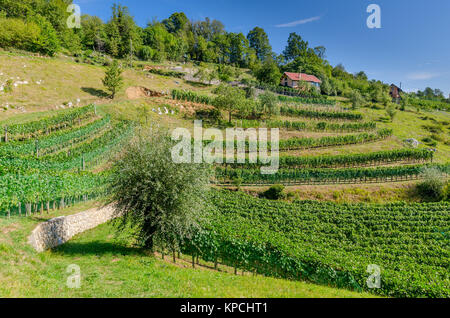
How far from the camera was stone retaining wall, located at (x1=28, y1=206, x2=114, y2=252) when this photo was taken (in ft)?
53.1

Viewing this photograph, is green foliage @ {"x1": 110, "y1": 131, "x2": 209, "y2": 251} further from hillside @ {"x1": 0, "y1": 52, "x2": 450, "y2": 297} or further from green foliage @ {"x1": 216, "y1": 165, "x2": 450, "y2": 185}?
green foliage @ {"x1": 216, "y1": 165, "x2": 450, "y2": 185}

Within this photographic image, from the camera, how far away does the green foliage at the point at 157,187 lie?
1565 centimetres

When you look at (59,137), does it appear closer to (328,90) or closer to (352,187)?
(352,187)

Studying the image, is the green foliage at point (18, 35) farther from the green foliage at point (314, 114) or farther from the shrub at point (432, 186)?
the shrub at point (432, 186)

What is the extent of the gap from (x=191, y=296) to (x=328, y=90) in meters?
105

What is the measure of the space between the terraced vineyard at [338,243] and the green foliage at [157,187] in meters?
3.31

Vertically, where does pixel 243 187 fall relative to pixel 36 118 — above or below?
below

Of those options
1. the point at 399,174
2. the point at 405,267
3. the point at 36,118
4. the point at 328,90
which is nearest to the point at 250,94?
the point at 328,90

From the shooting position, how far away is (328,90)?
99500 mm

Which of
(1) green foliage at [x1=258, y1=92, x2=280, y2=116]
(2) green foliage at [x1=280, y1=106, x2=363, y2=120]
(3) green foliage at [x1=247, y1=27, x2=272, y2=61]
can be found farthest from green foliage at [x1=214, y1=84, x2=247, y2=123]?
(3) green foliage at [x1=247, y1=27, x2=272, y2=61]

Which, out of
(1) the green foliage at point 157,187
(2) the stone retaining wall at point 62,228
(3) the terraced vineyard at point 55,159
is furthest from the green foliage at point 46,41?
(1) the green foliage at point 157,187

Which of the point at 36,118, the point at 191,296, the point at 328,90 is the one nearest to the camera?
the point at 191,296

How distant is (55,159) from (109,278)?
907 inches
